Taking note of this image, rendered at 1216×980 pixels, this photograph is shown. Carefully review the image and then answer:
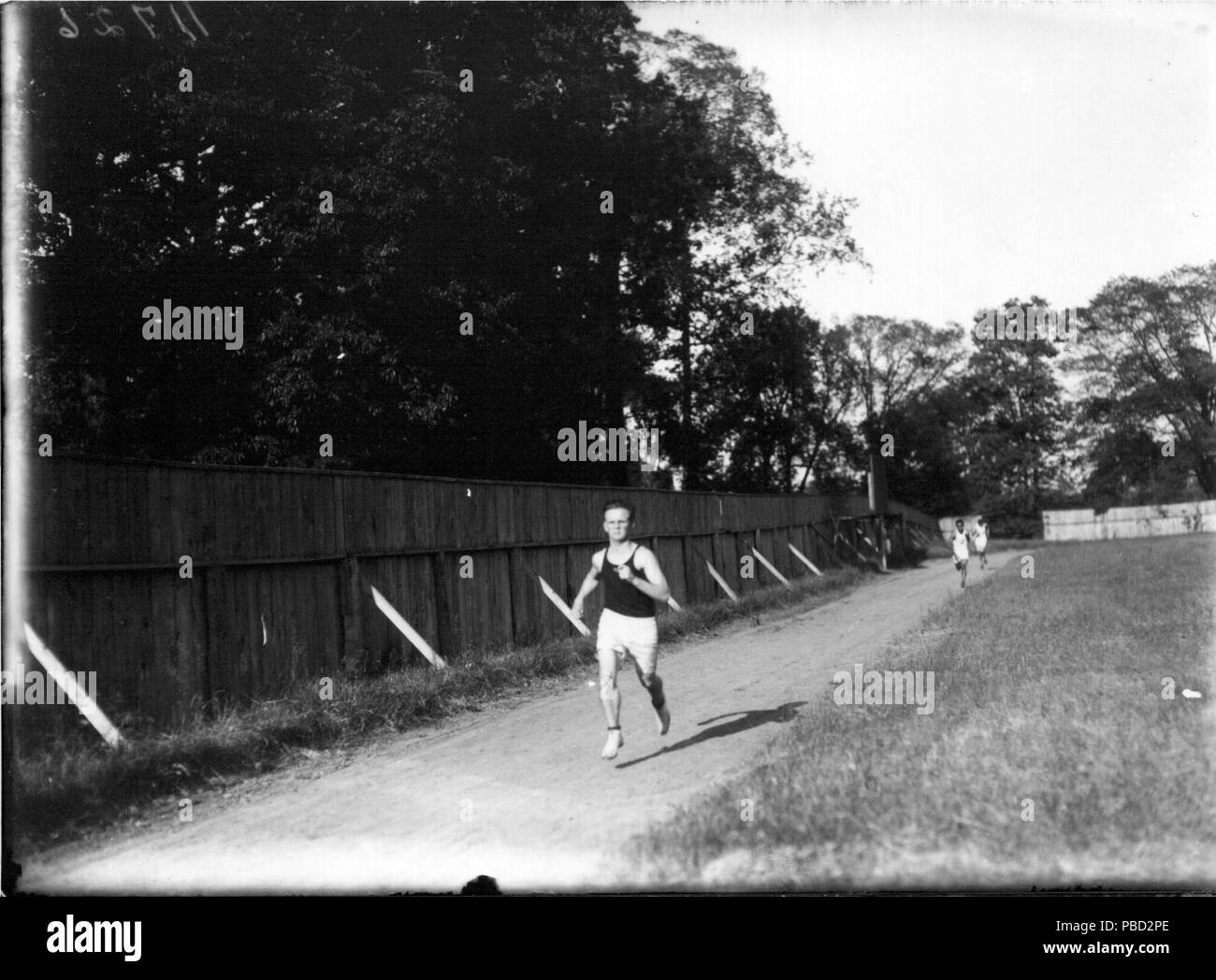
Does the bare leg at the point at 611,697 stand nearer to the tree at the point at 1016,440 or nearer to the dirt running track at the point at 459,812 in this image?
the dirt running track at the point at 459,812

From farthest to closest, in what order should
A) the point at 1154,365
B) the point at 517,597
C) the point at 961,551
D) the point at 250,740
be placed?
the point at 1154,365, the point at 961,551, the point at 517,597, the point at 250,740

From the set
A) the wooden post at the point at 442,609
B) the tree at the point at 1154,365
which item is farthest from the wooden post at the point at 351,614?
the tree at the point at 1154,365

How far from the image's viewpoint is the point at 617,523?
6836mm

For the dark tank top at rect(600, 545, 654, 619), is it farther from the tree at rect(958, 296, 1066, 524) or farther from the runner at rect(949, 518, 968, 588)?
the tree at rect(958, 296, 1066, 524)

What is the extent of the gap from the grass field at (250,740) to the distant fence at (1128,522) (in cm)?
4260

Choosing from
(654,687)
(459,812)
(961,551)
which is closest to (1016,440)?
(961,551)

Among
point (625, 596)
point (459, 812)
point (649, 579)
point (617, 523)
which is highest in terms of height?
point (617, 523)

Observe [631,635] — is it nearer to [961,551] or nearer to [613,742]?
[613,742]

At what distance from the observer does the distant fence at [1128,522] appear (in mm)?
48719

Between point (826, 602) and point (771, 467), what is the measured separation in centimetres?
998

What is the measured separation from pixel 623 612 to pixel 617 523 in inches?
27.9

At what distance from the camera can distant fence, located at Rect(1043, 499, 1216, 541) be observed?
160 ft
